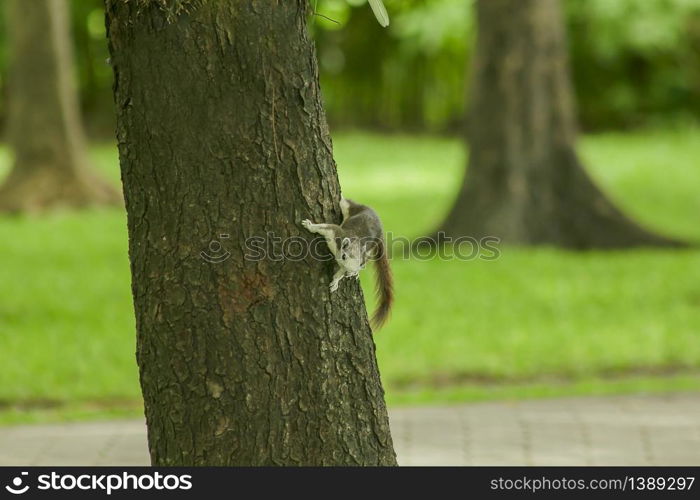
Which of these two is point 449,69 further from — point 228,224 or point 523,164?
point 228,224

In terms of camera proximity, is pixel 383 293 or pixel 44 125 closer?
pixel 383 293

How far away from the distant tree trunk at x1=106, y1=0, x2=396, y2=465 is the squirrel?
0.05 m

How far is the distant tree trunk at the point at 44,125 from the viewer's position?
14.7m

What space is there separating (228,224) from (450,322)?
5.45m

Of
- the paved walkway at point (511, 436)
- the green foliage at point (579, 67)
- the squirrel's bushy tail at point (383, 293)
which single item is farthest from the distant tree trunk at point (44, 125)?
the squirrel's bushy tail at point (383, 293)

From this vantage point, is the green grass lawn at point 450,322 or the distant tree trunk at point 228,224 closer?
the distant tree trunk at point 228,224

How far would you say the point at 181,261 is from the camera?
3.20 m

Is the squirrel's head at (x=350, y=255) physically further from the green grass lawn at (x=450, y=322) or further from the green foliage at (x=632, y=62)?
the green foliage at (x=632, y=62)

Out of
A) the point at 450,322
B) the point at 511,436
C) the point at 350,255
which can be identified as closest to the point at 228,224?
the point at 350,255

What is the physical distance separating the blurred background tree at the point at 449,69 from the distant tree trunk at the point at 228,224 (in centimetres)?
1942

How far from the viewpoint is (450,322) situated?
334 inches

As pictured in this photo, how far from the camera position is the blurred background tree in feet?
75.7
